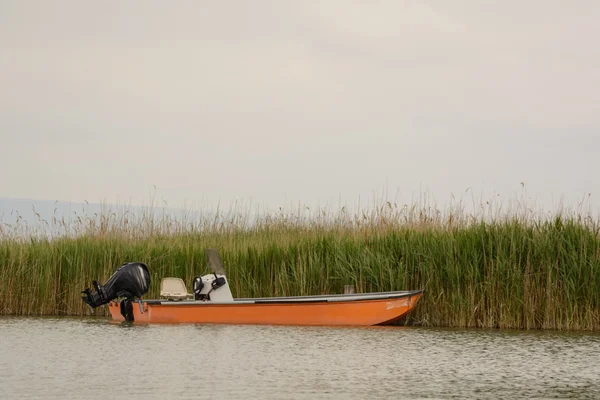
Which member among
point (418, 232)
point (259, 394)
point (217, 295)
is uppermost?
point (418, 232)

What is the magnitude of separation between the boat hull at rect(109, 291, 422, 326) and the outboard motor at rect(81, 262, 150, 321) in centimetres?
109

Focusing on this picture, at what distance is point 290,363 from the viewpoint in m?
12.7

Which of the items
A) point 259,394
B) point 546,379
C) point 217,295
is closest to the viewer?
point 259,394

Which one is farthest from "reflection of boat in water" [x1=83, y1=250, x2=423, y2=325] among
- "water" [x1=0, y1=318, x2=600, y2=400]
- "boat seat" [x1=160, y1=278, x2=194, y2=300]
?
"water" [x1=0, y1=318, x2=600, y2=400]

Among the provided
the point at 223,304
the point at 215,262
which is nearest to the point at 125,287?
the point at 215,262

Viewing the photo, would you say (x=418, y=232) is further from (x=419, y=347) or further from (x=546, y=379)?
(x=546, y=379)

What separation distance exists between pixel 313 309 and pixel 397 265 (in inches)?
91.9

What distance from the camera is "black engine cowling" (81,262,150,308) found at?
61.4ft

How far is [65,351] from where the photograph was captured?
13953 millimetres

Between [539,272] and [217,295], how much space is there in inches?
256

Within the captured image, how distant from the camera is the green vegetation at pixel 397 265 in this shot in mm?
17266

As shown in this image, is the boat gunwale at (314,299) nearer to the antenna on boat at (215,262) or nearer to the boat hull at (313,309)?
the boat hull at (313,309)

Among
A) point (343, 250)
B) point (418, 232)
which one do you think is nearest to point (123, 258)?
point (343, 250)

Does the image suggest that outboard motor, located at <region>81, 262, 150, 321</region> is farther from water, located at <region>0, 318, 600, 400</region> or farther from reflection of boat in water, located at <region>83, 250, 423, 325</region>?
water, located at <region>0, 318, 600, 400</region>
